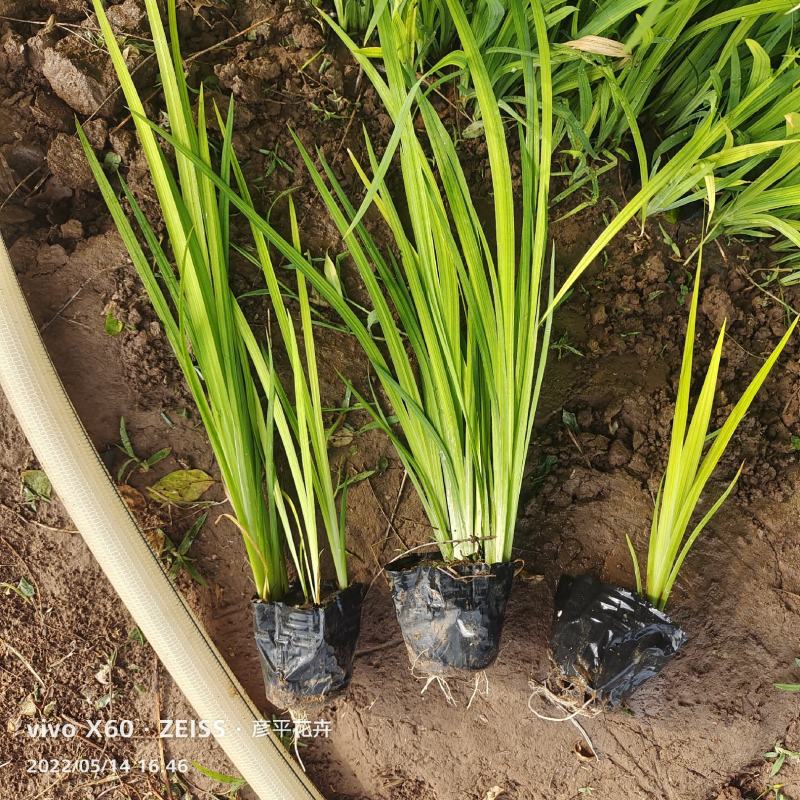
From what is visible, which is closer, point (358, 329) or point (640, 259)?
point (358, 329)

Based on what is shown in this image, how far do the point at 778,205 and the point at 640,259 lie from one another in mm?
257

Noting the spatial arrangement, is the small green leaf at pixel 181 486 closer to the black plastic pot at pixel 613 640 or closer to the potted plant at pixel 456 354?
the potted plant at pixel 456 354

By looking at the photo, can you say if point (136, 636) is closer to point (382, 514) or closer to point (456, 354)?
point (382, 514)

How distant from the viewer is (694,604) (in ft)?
4.08

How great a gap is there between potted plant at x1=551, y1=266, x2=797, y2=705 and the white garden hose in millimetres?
625

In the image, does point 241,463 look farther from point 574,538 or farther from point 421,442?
point 574,538

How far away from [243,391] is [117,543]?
376mm

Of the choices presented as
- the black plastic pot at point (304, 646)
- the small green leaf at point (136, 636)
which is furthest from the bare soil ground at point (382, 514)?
the black plastic pot at point (304, 646)

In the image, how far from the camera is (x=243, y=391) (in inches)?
43.4

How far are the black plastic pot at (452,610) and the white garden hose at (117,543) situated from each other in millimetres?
375

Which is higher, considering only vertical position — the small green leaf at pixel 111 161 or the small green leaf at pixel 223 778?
the small green leaf at pixel 111 161

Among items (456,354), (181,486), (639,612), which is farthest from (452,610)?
(181,486)

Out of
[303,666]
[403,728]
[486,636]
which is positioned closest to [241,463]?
[303,666]

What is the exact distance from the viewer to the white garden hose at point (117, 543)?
43.8 inches
